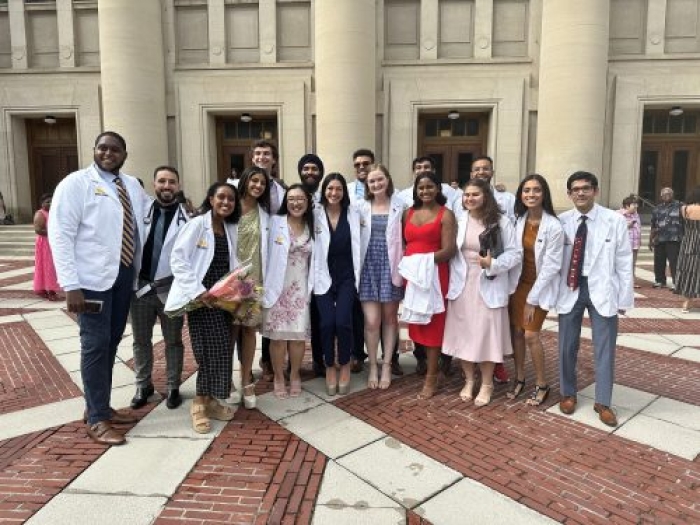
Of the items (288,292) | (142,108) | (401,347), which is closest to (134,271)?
(288,292)

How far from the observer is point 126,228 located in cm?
381

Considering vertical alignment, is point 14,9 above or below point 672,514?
above

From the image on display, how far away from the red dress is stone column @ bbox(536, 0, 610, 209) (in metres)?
12.0

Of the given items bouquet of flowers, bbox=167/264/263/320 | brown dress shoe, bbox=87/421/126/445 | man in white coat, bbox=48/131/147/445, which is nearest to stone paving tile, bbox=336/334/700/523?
bouquet of flowers, bbox=167/264/263/320

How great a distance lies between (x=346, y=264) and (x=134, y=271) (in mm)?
1835

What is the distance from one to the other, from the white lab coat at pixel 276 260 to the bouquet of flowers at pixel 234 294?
0.28 m

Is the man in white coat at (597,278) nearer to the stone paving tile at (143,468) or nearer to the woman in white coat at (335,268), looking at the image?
the woman in white coat at (335,268)

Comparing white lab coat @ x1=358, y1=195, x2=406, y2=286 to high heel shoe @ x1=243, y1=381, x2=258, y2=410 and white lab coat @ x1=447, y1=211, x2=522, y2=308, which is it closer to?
white lab coat @ x1=447, y1=211, x2=522, y2=308

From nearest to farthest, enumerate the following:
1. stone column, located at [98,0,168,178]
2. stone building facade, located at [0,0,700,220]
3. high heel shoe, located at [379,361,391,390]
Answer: high heel shoe, located at [379,361,391,390] < stone building facade, located at [0,0,700,220] < stone column, located at [98,0,168,178]

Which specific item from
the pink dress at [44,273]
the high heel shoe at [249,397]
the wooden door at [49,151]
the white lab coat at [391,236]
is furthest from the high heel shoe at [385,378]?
the wooden door at [49,151]

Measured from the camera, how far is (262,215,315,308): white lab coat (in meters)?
4.25

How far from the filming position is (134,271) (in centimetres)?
396

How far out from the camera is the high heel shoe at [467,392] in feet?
14.7

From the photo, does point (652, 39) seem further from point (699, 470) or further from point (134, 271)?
point (134, 271)
